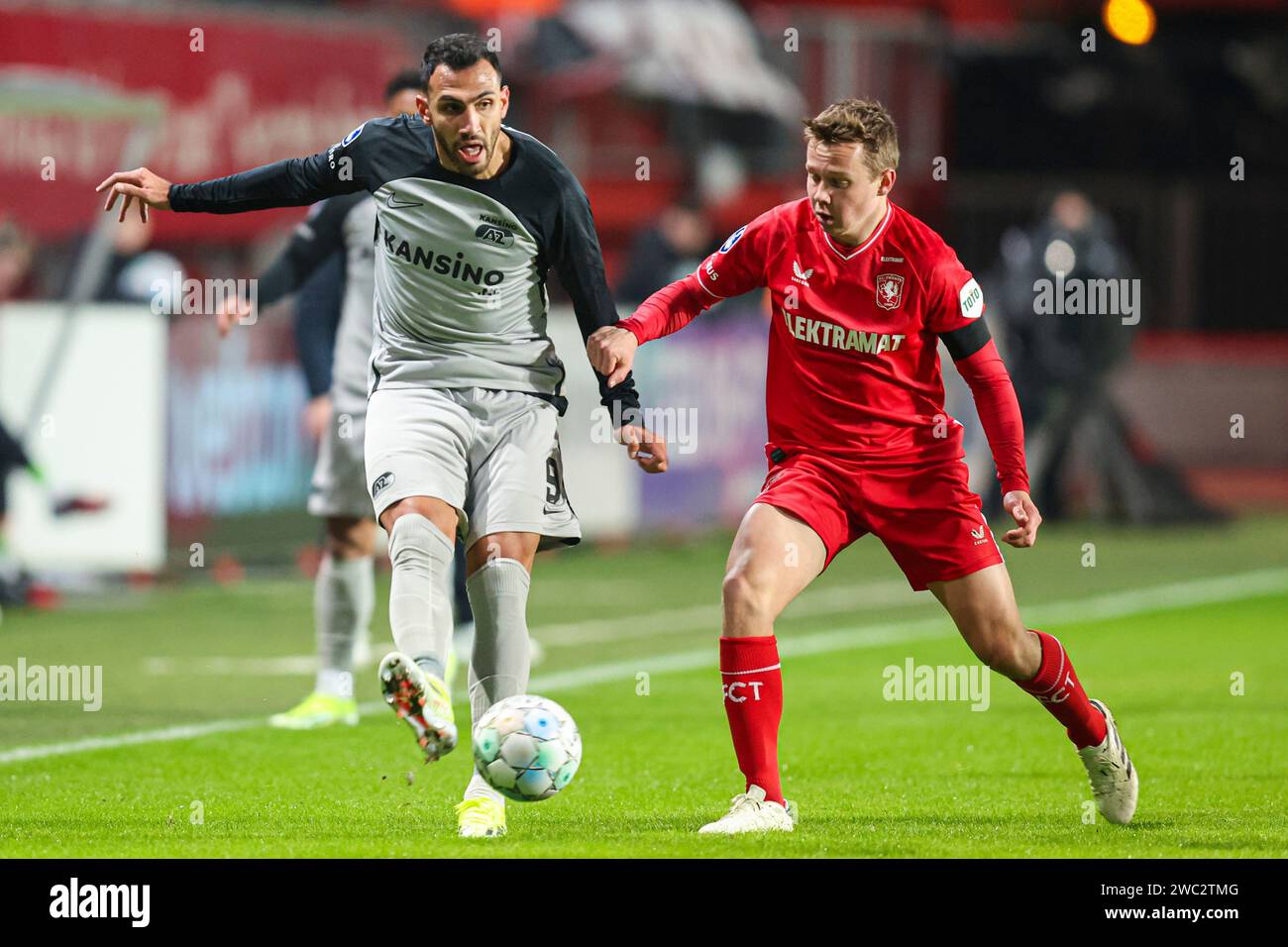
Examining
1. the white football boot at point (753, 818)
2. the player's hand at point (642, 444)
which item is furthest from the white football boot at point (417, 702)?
the player's hand at point (642, 444)

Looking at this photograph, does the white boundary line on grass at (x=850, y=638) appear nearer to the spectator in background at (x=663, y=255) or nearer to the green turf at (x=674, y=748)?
the green turf at (x=674, y=748)

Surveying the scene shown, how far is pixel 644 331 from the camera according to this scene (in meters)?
6.89

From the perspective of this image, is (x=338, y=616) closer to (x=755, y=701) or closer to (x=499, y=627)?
(x=499, y=627)

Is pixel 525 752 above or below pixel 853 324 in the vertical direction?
below

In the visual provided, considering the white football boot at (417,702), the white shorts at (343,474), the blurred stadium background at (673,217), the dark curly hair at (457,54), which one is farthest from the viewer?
the blurred stadium background at (673,217)

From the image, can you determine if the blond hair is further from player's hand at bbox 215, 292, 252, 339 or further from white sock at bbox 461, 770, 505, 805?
player's hand at bbox 215, 292, 252, 339

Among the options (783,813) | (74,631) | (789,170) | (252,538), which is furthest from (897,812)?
(789,170)

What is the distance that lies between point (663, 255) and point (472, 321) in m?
11.1

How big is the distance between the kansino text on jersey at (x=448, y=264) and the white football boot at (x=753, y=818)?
1.63m

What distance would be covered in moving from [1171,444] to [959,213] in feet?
11.2

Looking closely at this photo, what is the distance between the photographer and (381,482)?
665cm

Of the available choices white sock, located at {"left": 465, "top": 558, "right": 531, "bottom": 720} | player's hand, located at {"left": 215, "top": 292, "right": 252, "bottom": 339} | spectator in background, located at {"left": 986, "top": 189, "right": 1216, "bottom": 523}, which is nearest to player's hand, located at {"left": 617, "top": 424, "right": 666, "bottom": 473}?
white sock, located at {"left": 465, "top": 558, "right": 531, "bottom": 720}

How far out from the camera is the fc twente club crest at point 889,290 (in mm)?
6926

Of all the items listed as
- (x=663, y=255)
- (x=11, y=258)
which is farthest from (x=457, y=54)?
(x=663, y=255)
